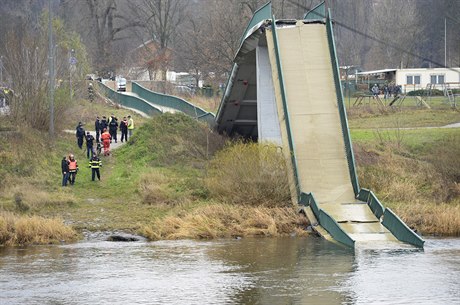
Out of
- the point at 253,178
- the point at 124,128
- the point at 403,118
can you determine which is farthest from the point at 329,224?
the point at 403,118

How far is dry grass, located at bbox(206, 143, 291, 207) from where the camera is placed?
3569 centimetres

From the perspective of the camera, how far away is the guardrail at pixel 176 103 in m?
50.9

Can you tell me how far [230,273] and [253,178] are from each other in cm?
896

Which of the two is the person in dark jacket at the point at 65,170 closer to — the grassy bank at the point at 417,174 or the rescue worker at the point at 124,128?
the grassy bank at the point at 417,174

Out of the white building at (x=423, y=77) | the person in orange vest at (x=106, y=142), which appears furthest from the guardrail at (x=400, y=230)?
the white building at (x=423, y=77)

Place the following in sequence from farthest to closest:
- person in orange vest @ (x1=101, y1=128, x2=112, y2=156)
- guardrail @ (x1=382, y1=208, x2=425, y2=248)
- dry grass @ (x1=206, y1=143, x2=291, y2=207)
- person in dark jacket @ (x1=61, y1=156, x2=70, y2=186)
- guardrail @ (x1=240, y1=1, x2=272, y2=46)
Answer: person in orange vest @ (x1=101, y1=128, x2=112, y2=156) < person in dark jacket @ (x1=61, y1=156, x2=70, y2=186) < guardrail @ (x1=240, y1=1, x2=272, y2=46) < dry grass @ (x1=206, y1=143, x2=291, y2=207) < guardrail @ (x1=382, y1=208, x2=425, y2=248)

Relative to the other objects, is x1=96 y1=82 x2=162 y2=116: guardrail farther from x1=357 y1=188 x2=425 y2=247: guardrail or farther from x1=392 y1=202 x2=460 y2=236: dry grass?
x1=357 y1=188 x2=425 y2=247: guardrail

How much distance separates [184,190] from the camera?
39.2 m

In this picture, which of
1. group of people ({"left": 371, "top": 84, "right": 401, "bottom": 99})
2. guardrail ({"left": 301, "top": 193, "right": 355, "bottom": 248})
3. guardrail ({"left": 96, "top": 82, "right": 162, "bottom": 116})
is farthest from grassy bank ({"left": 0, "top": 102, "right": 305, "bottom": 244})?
group of people ({"left": 371, "top": 84, "right": 401, "bottom": 99})

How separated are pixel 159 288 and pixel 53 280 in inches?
119

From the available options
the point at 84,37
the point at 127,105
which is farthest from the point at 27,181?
the point at 84,37

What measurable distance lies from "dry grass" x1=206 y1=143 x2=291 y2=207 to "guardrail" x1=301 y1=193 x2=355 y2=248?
4.44 feet

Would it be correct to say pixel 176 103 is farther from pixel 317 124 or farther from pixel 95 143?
pixel 317 124

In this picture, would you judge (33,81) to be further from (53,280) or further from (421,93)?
(421,93)
